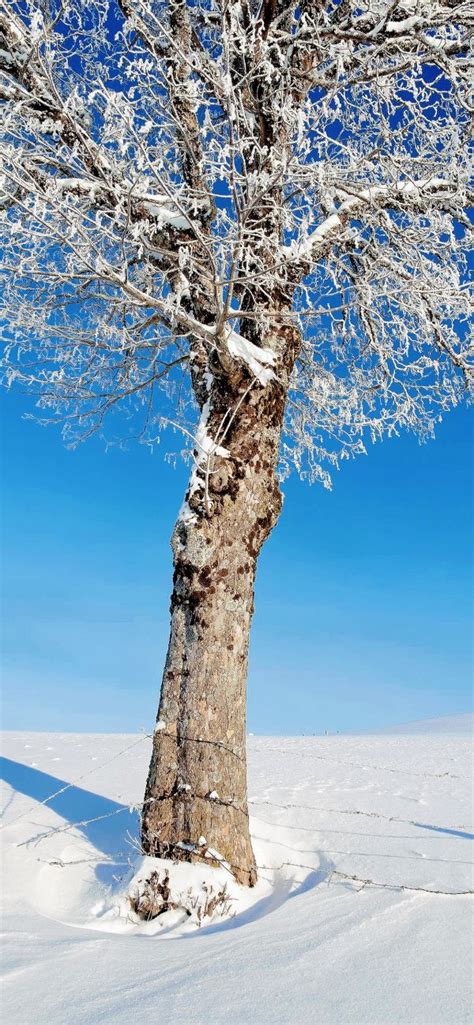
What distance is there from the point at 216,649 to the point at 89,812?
2.32m

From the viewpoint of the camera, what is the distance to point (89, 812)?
5.91 metres

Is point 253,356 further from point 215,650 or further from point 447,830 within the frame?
point 447,830

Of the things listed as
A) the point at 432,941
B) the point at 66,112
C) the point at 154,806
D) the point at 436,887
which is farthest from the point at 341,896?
the point at 66,112

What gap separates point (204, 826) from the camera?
4410 millimetres

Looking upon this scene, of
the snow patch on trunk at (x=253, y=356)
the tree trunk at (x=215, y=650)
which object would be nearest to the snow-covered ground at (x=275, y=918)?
the tree trunk at (x=215, y=650)

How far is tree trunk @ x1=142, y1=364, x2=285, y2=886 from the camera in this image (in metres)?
4.47

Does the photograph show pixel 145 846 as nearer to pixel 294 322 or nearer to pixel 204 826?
pixel 204 826

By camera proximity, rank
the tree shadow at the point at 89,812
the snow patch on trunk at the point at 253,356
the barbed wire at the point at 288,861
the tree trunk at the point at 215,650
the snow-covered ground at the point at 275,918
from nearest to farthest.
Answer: the snow-covered ground at the point at 275,918 < the barbed wire at the point at 288,861 < the tree trunk at the point at 215,650 < the snow patch on trunk at the point at 253,356 < the tree shadow at the point at 89,812

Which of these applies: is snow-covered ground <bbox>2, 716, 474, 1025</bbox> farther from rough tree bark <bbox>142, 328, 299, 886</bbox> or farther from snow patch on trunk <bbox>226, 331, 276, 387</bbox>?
A: snow patch on trunk <bbox>226, 331, 276, 387</bbox>

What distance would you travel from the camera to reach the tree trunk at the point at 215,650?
14.7ft

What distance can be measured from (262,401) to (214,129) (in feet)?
5.83

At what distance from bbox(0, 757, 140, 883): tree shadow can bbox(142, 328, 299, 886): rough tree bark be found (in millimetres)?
627

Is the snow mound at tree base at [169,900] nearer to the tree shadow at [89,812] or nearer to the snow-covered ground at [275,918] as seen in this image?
the snow-covered ground at [275,918]

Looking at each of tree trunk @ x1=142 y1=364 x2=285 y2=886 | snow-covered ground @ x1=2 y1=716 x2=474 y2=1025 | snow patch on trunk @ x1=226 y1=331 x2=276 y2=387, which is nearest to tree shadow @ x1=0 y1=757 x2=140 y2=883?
snow-covered ground @ x1=2 y1=716 x2=474 y2=1025
